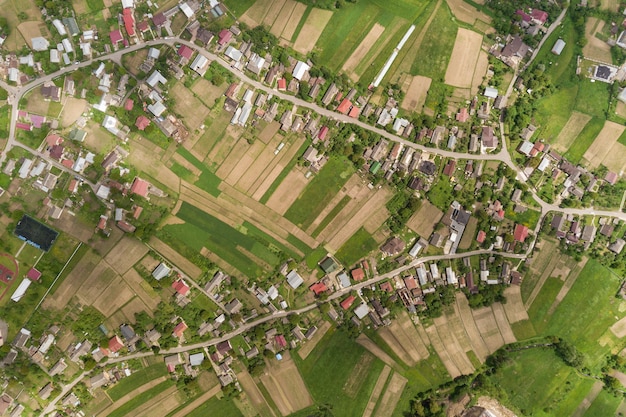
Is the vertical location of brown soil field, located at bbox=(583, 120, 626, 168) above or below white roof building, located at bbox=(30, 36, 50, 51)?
above

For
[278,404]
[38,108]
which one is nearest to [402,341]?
[278,404]

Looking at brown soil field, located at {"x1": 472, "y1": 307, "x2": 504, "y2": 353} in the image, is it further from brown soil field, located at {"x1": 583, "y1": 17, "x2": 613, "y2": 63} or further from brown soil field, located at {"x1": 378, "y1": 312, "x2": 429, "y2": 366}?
brown soil field, located at {"x1": 583, "y1": 17, "x2": 613, "y2": 63}

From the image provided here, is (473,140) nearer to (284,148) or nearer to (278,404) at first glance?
(284,148)

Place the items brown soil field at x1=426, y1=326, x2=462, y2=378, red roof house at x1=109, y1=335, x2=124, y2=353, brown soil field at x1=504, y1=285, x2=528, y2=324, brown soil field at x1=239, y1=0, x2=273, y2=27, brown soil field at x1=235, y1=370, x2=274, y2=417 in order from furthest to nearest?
brown soil field at x1=504, y1=285, x2=528, y2=324 → brown soil field at x1=239, y1=0, x2=273, y2=27 → brown soil field at x1=426, y1=326, x2=462, y2=378 → brown soil field at x1=235, y1=370, x2=274, y2=417 → red roof house at x1=109, y1=335, x2=124, y2=353

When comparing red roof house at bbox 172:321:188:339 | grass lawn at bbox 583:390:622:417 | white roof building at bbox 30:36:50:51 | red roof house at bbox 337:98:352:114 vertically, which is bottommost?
red roof house at bbox 172:321:188:339

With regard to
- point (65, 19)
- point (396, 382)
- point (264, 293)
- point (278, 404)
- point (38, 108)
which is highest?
point (65, 19)

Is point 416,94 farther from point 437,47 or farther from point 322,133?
point 322,133

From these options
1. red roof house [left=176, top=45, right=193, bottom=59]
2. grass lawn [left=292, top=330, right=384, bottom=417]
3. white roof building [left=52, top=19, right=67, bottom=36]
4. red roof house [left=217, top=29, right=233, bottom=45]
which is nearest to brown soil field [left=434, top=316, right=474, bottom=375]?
grass lawn [left=292, top=330, right=384, bottom=417]
